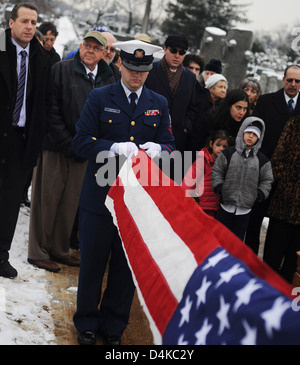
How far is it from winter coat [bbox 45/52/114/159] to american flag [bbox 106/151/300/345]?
2130 mm

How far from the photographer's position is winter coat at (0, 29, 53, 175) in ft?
16.0

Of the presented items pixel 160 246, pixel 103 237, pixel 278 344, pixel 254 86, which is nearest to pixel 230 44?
pixel 254 86

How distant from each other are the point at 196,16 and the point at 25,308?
28.9 metres

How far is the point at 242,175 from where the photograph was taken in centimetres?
582

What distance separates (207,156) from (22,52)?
2.17 metres

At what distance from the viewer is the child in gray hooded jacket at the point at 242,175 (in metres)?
5.82

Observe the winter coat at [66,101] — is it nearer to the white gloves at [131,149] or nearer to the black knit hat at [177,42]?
the black knit hat at [177,42]

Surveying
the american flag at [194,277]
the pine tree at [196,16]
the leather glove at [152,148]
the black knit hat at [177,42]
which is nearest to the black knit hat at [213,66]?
the black knit hat at [177,42]

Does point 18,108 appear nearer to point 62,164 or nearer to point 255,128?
point 62,164

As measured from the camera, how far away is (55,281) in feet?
18.0

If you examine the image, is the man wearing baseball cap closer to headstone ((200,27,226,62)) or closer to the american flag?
the american flag

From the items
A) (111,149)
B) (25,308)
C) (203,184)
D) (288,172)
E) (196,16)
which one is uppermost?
(111,149)

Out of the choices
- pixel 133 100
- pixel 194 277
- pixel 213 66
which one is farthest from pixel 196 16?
pixel 194 277

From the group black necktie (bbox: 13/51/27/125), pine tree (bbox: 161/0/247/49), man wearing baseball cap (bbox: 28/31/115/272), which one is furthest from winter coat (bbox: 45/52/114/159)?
pine tree (bbox: 161/0/247/49)
